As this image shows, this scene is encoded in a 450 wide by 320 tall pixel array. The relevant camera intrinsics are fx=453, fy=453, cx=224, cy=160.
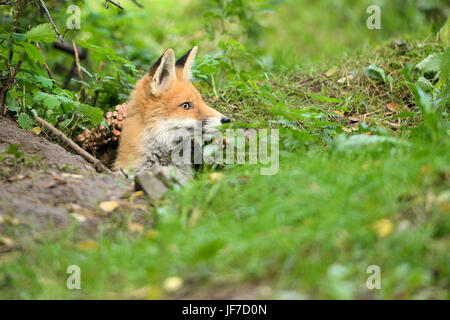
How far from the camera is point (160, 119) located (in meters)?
4.94

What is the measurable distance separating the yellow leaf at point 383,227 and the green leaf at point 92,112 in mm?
3288

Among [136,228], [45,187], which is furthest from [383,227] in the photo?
[45,187]

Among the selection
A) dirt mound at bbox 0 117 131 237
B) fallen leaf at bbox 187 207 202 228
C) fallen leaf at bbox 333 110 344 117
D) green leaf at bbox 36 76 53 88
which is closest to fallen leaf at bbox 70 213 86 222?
dirt mound at bbox 0 117 131 237

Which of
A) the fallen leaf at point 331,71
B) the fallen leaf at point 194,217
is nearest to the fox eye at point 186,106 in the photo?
the fallen leaf at point 194,217

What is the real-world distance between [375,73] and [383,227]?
12.3 ft

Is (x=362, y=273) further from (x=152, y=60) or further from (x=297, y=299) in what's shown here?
(x=152, y=60)

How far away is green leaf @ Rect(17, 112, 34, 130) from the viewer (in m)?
4.67

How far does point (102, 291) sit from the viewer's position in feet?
8.68

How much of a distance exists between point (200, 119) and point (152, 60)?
10.1 ft

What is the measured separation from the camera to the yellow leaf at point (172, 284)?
2535 millimetres

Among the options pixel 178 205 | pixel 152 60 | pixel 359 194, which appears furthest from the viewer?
pixel 152 60

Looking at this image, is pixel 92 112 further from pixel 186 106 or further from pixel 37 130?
pixel 186 106

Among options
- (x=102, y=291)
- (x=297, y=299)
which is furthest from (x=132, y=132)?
(x=297, y=299)

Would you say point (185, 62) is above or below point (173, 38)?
below
